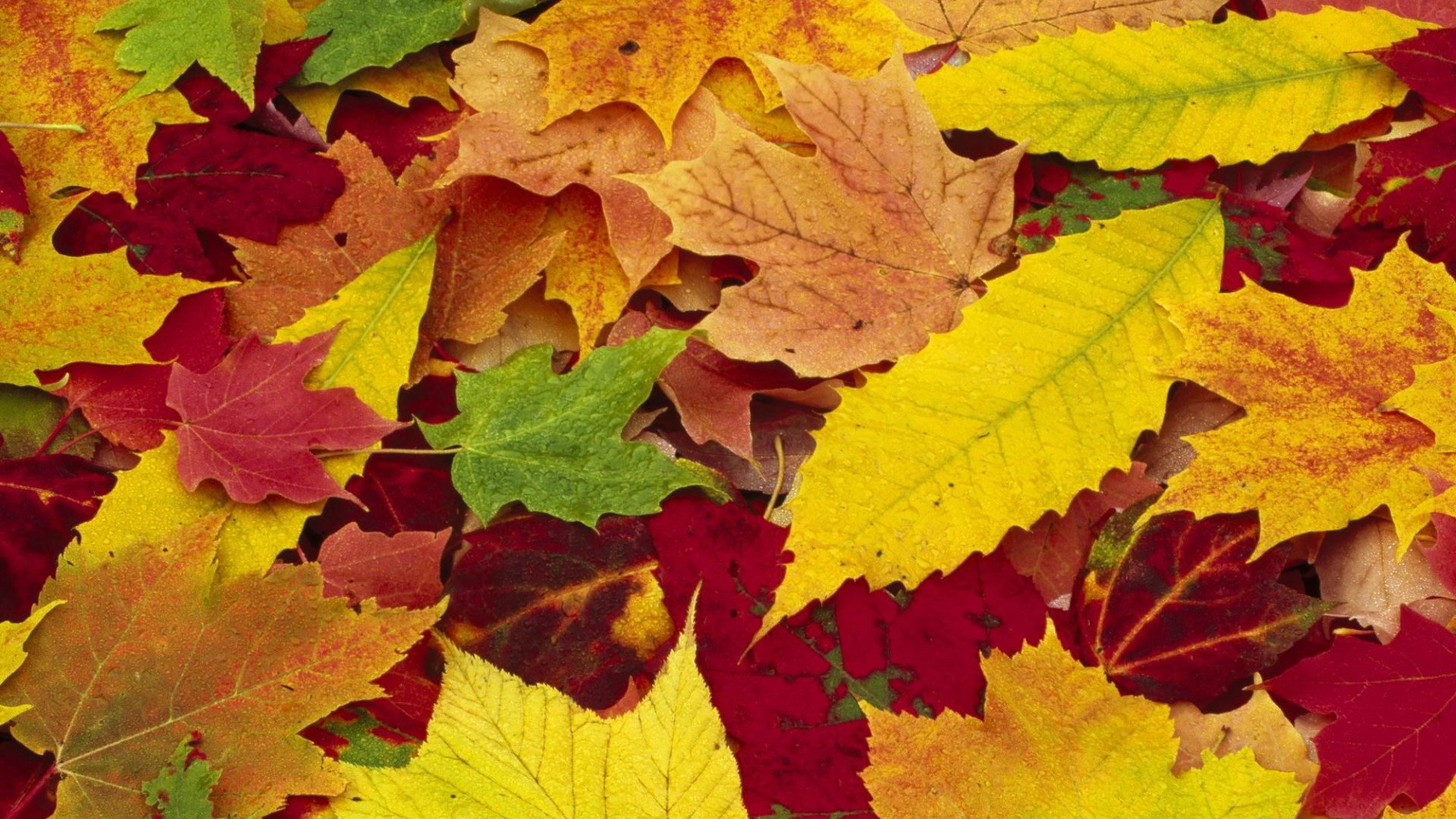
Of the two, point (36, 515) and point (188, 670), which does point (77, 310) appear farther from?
point (188, 670)

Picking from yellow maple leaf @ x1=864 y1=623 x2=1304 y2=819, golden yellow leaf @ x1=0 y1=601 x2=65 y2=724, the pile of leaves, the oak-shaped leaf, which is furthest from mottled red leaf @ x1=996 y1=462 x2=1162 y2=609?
golden yellow leaf @ x1=0 y1=601 x2=65 y2=724

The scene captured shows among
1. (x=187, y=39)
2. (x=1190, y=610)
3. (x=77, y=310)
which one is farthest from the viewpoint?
(x=187, y=39)

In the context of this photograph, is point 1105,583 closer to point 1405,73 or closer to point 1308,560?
point 1308,560

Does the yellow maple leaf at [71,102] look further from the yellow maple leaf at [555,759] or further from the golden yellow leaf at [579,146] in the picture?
the yellow maple leaf at [555,759]

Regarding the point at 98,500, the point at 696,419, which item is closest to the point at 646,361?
the point at 696,419

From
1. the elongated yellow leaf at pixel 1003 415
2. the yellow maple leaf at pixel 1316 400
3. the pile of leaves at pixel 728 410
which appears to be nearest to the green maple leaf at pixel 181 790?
the pile of leaves at pixel 728 410

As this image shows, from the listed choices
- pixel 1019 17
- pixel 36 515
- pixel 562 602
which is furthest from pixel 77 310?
pixel 1019 17

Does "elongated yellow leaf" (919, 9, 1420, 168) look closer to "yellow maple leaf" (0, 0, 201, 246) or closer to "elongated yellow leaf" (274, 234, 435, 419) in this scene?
"elongated yellow leaf" (274, 234, 435, 419)
